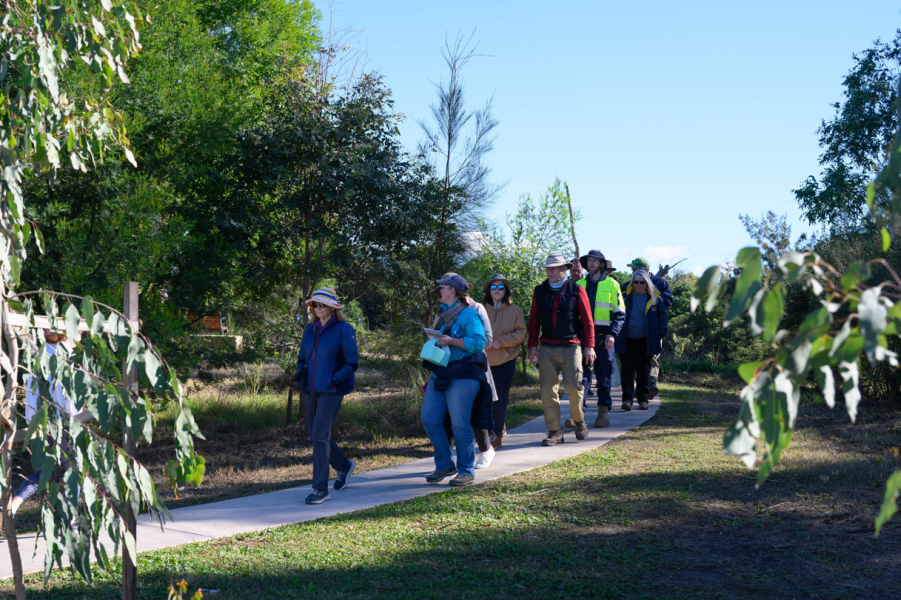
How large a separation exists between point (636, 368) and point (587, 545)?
22.6 ft

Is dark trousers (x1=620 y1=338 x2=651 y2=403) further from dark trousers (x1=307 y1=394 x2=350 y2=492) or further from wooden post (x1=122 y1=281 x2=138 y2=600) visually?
wooden post (x1=122 y1=281 x2=138 y2=600)

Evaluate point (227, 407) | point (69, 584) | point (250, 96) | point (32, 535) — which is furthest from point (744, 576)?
point (250, 96)

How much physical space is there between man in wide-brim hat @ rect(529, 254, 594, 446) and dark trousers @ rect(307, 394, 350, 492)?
2.82 meters

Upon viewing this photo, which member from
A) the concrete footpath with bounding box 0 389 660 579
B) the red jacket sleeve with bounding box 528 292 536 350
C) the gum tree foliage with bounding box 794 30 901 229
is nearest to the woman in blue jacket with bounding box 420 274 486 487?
the concrete footpath with bounding box 0 389 660 579

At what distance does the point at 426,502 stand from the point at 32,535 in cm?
290

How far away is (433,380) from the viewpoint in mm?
7219

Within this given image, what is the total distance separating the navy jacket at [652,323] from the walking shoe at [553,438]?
2.41m

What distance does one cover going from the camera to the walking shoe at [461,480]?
22.8ft

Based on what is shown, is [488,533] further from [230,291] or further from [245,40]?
[245,40]

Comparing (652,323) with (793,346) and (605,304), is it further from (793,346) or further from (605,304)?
(793,346)

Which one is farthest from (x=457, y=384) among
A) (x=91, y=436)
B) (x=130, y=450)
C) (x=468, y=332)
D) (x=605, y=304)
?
(x=91, y=436)

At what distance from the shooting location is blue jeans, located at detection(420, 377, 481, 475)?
699cm

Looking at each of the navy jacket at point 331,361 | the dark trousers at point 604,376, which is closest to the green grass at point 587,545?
the navy jacket at point 331,361

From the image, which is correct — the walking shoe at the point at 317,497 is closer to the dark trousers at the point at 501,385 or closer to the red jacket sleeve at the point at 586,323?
the dark trousers at the point at 501,385
